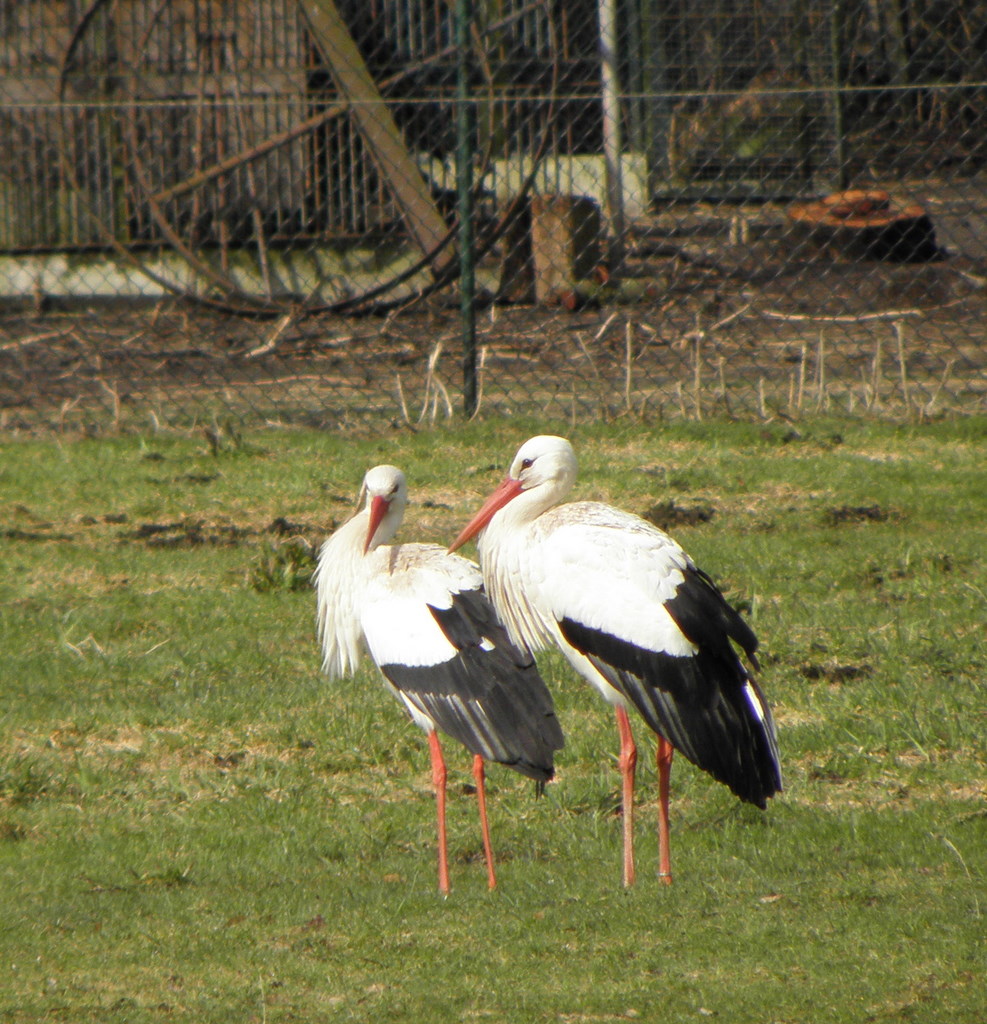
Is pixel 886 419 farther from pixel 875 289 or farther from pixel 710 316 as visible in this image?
pixel 875 289

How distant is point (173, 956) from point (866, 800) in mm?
1786

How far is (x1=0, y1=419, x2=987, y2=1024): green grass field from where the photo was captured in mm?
2988

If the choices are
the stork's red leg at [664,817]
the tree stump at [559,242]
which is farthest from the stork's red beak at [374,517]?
the tree stump at [559,242]

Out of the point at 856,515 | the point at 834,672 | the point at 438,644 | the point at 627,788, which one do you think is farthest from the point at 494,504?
the point at 856,515

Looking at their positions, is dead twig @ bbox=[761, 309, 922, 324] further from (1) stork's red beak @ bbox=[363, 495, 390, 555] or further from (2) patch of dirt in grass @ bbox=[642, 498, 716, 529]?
(1) stork's red beak @ bbox=[363, 495, 390, 555]

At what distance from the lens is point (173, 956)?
315 centimetres

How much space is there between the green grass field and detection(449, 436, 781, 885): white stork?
0.26 metres

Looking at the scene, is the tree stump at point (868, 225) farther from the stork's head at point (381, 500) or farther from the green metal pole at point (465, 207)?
the stork's head at point (381, 500)

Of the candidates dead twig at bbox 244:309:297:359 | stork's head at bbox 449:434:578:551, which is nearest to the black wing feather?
stork's head at bbox 449:434:578:551

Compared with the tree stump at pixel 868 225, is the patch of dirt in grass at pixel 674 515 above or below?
below

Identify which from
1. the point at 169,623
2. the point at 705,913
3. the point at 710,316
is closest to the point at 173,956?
the point at 705,913

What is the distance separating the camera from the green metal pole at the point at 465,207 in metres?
7.42

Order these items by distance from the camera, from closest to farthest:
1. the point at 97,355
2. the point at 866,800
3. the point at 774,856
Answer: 1. the point at 774,856
2. the point at 866,800
3. the point at 97,355

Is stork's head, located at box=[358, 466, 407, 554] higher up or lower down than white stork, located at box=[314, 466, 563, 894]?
higher up
